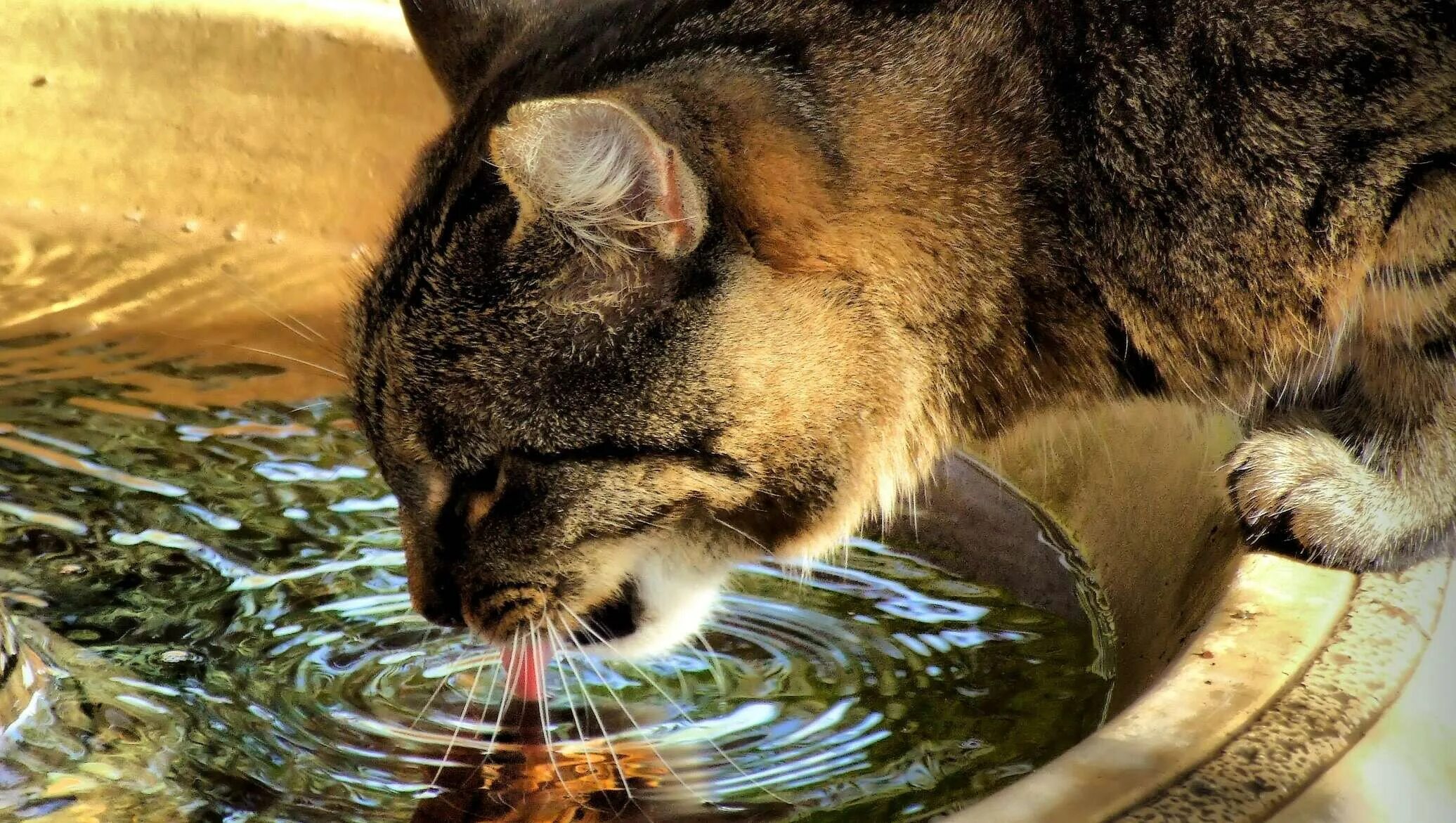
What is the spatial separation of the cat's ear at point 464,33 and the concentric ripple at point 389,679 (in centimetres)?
57

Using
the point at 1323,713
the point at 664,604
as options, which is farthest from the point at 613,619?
the point at 1323,713

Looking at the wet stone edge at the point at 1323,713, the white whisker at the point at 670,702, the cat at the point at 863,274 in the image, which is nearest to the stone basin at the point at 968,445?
the wet stone edge at the point at 1323,713

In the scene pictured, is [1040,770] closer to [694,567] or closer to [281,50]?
[694,567]

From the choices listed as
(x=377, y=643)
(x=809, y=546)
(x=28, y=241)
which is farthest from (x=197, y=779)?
(x=28, y=241)

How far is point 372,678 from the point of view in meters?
1.54

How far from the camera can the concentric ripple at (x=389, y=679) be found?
1329 mm

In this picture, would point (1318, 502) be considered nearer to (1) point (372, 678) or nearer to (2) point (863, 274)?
(2) point (863, 274)

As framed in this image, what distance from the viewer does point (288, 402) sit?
83.1 inches

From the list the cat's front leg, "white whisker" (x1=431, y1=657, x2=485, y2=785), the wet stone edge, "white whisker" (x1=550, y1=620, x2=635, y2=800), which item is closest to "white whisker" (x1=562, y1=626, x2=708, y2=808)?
"white whisker" (x1=550, y1=620, x2=635, y2=800)

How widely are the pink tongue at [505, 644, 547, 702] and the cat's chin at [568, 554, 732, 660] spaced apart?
0.05 metres

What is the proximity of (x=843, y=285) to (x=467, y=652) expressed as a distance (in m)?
0.60

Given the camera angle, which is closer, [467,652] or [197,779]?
[197,779]

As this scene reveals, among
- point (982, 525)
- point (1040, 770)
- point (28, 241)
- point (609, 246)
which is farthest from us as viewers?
point (28, 241)

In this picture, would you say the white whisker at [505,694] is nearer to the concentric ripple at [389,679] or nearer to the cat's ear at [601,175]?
the concentric ripple at [389,679]
